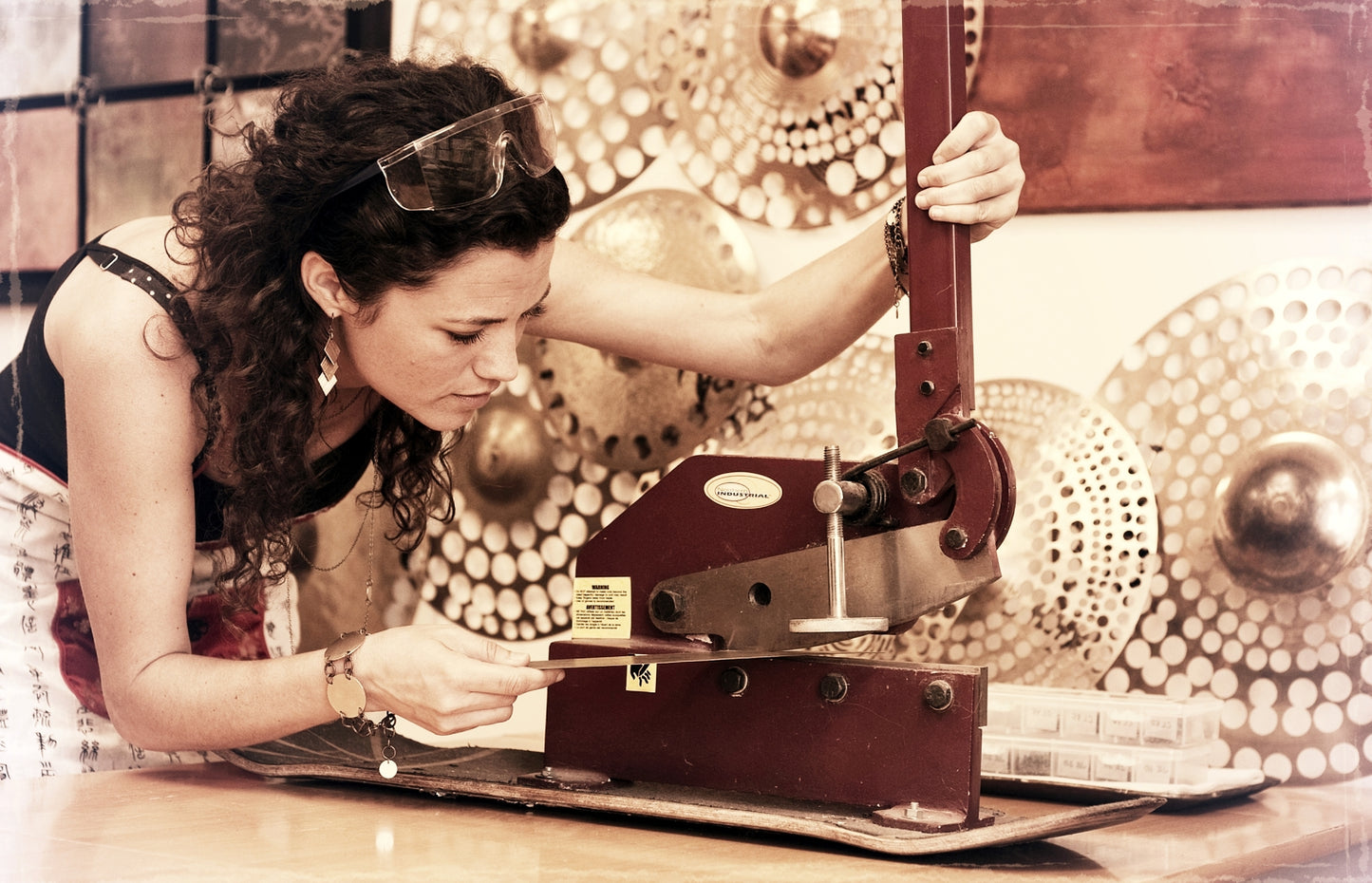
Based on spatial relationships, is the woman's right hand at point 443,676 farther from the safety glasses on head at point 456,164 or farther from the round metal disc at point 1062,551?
the round metal disc at point 1062,551

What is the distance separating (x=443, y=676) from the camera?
1021 millimetres

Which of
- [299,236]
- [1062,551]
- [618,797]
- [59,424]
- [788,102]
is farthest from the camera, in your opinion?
[788,102]

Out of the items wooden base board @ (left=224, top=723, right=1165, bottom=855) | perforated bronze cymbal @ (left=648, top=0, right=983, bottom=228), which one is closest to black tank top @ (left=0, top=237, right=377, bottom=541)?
wooden base board @ (left=224, top=723, right=1165, bottom=855)

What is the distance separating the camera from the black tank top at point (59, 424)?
1263 mm

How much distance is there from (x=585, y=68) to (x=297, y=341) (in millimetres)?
726

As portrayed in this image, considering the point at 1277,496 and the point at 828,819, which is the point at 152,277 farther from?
the point at 1277,496

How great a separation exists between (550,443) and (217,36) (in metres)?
0.88

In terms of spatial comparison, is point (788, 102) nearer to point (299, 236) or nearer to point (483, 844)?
point (299, 236)

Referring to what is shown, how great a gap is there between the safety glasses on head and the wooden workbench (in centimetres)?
55

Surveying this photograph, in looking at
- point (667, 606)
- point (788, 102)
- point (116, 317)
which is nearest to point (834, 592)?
point (667, 606)

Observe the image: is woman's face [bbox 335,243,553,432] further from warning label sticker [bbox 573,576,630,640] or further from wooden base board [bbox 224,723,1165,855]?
wooden base board [bbox 224,723,1165,855]

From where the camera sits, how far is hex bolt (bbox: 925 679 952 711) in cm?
98

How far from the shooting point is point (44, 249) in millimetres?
2023

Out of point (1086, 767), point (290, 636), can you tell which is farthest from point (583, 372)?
point (1086, 767)
